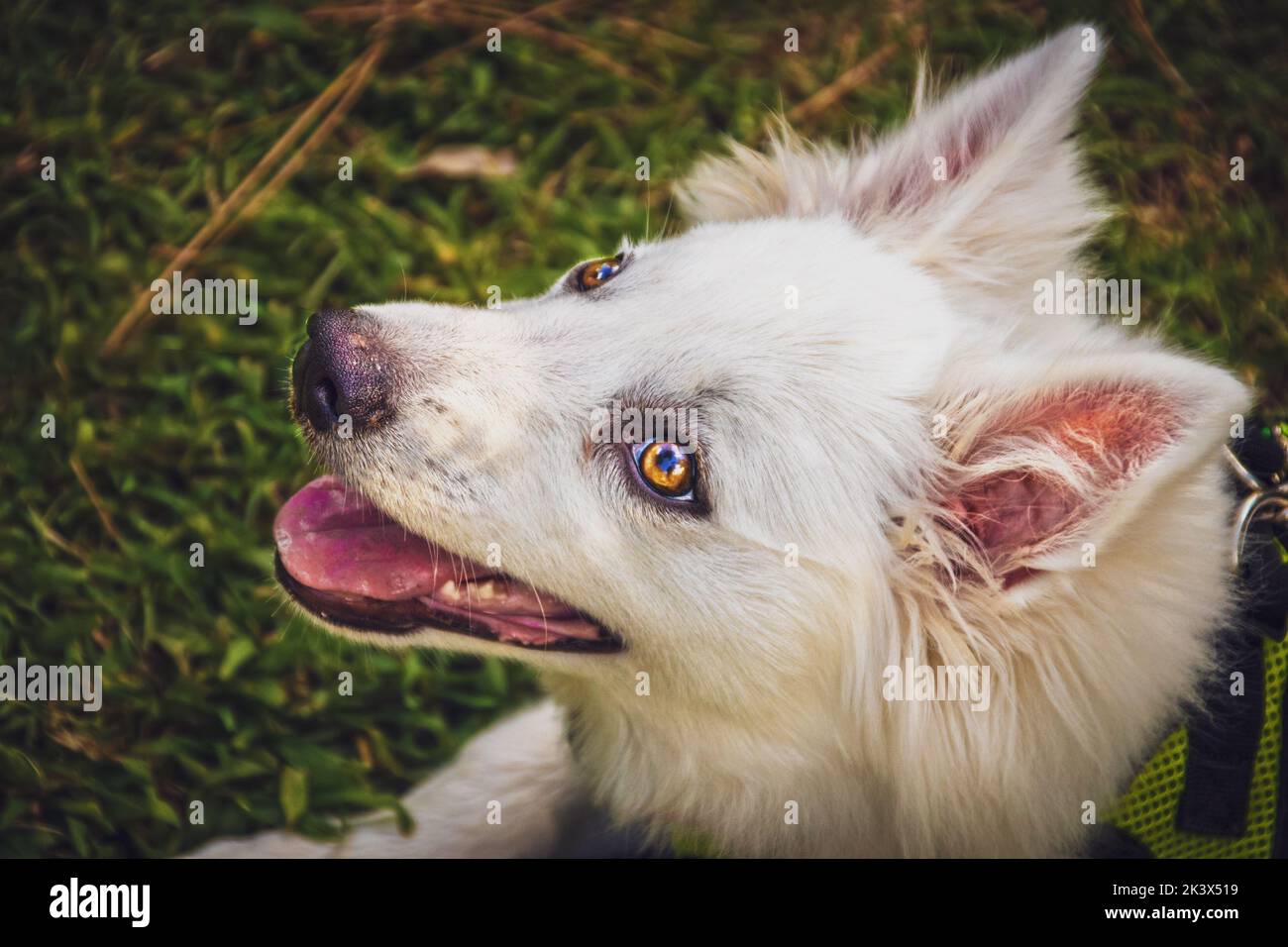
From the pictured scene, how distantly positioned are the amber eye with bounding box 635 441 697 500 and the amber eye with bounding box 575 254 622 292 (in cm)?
58

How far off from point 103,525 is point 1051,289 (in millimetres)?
2937

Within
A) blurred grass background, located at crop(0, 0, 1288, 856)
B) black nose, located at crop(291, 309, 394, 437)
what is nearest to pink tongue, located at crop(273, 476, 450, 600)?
black nose, located at crop(291, 309, 394, 437)

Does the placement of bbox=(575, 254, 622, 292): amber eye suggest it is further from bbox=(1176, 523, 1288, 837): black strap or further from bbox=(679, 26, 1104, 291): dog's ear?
bbox=(1176, 523, 1288, 837): black strap

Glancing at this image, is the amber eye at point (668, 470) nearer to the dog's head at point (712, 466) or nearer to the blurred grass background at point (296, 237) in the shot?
the dog's head at point (712, 466)

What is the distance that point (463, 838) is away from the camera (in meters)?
3.01

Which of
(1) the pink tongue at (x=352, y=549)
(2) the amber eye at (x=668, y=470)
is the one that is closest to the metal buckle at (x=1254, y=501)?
(2) the amber eye at (x=668, y=470)

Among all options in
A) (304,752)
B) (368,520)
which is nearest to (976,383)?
(368,520)

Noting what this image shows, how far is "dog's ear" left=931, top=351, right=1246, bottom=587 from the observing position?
1.78m

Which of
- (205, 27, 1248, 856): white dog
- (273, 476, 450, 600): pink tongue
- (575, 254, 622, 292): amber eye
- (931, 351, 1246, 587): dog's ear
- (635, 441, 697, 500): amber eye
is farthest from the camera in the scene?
(575, 254, 622, 292): amber eye

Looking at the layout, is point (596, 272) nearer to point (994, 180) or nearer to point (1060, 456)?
point (994, 180)

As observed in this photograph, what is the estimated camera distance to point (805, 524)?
221 cm

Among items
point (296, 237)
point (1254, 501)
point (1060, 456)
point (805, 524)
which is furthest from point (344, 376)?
point (296, 237)

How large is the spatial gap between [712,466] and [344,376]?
2.54 ft

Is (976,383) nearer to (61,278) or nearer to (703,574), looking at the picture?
Answer: (703,574)
